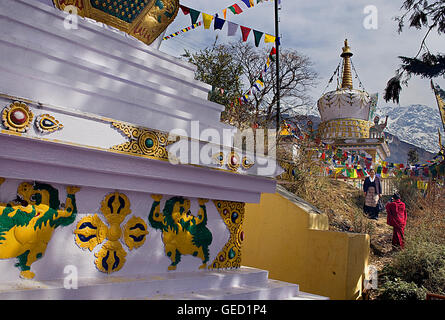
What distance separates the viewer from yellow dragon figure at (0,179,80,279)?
81.6 inches

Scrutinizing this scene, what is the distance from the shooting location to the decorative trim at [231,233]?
3.13 metres

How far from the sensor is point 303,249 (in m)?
4.70

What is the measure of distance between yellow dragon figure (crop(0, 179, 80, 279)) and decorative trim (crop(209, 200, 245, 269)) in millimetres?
1347

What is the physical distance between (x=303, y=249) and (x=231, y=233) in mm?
1870

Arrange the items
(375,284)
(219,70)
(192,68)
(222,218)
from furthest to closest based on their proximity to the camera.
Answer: (219,70) < (375,284) < (192,68) < (222,218)

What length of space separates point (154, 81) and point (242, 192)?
138 centimetres

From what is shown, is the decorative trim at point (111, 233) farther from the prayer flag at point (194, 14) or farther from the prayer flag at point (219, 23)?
the prayer flag at point (219, 23)

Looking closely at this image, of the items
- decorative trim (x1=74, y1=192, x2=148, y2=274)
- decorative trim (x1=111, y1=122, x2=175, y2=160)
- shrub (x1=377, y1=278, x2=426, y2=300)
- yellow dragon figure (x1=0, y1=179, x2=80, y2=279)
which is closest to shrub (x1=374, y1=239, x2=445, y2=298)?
shrub (x1=377, y1=278, x2=426, y2=300)

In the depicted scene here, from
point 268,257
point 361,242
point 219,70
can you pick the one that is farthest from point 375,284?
point 219,70

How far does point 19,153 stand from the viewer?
2.02 meters

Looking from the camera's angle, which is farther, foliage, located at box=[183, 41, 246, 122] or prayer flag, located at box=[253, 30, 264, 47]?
foliage, located at box=[183, 41, 246, 122]

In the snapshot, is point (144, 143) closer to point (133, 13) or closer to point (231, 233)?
point (231, 233)

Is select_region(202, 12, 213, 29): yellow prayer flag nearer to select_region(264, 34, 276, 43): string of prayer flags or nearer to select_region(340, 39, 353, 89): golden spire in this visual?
select_region(264, 34, 276, 43): string of prayer flags
